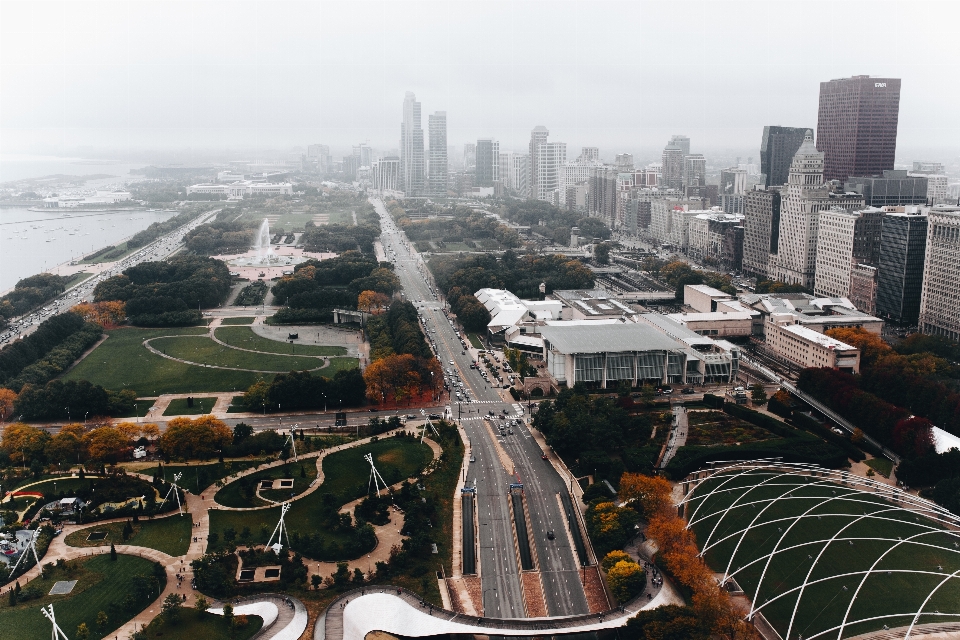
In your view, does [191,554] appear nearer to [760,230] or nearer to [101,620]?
[101,620]

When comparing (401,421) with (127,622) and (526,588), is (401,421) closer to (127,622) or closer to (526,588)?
(526,588)

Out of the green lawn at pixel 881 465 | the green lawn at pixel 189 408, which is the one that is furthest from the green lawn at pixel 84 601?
the green lawn at pixel 881 465

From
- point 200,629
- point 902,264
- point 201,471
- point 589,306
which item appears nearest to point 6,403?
point 201,471

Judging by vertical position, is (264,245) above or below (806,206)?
below

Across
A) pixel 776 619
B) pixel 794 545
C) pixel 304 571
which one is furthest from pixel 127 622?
pixel 794 545

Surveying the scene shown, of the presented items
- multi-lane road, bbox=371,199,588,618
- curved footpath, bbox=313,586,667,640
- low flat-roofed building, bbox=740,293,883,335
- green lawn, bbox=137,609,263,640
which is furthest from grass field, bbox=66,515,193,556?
low flat-roofed building, bbox=740,293,883,335

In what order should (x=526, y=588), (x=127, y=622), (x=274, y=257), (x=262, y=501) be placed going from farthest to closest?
(x=274, y=257)
(x=262, y=501)
(x=526, y=588)
(x=127, y=622)
